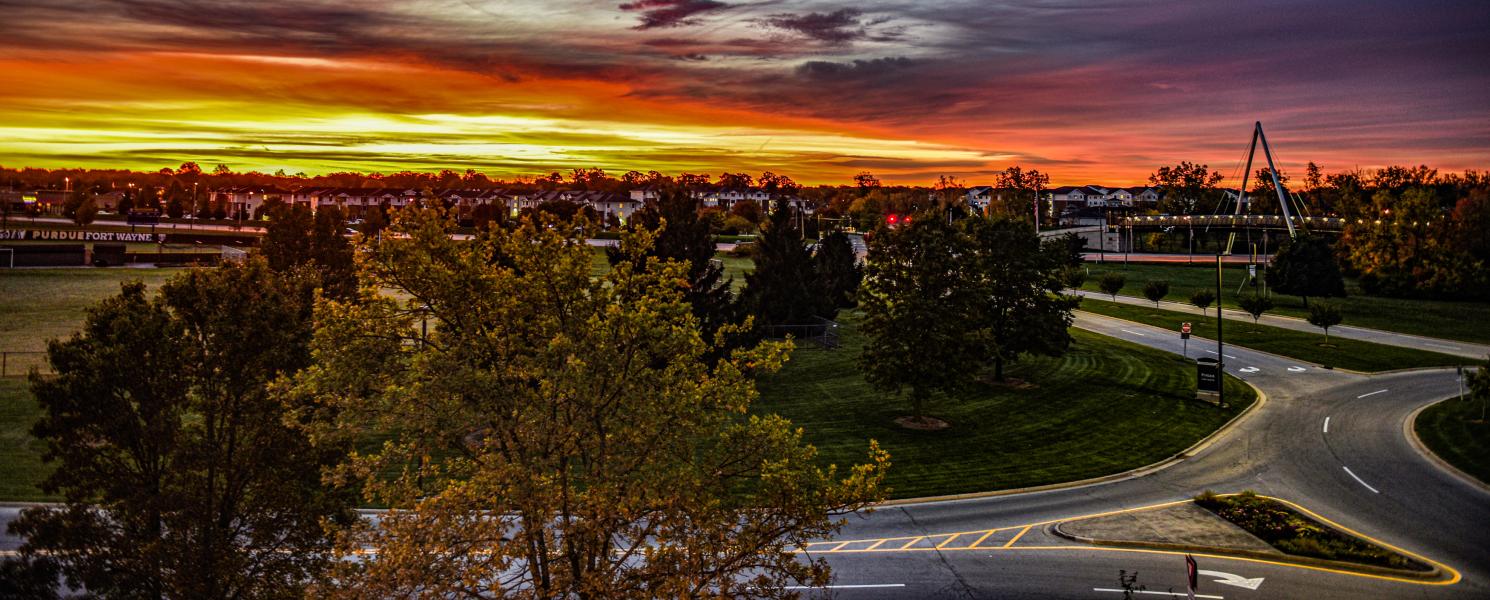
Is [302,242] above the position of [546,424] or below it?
above

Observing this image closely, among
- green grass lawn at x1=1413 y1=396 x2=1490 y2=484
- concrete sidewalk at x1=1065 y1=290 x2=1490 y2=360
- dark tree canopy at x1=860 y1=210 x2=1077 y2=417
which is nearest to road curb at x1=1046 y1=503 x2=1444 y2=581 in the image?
dark tree canopy at x1=860 y1=210 x2=1077 y2=417

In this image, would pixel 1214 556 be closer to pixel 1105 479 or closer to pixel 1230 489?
pixel 1230 489

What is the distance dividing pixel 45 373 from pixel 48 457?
1351 inches

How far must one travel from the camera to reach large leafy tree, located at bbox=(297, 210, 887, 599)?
13086 millimetres

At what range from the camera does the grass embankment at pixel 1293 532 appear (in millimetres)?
24125

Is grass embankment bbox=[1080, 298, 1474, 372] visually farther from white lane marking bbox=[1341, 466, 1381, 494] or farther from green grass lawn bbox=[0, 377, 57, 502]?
green grass lawn bbox=[0, 377, 57, 502]

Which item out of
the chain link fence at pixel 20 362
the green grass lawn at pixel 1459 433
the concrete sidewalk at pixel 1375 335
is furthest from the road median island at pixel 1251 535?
the chain link fence at pixel 20 362

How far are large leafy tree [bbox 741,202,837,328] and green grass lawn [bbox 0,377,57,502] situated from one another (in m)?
35.5

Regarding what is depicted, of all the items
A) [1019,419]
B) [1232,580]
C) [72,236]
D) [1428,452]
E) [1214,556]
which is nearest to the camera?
[1232,580]

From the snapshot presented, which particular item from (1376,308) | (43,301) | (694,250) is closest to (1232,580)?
(694,250)

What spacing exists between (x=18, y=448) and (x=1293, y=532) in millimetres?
43530

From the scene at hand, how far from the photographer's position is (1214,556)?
24.7m

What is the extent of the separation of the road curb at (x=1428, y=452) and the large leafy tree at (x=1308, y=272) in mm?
39969

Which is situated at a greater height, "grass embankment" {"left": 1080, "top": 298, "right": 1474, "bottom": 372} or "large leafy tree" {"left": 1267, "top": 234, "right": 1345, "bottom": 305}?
"large leafy tree" {"left": 1267, "top": 234, "right": 1345, "bottom": 305}
